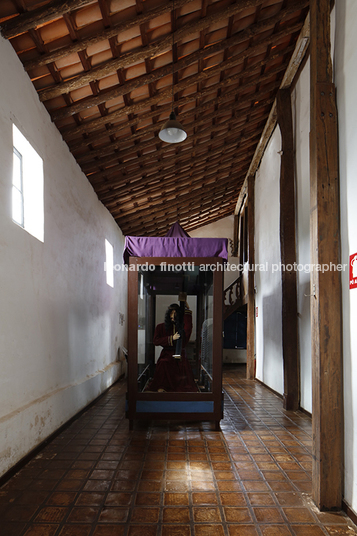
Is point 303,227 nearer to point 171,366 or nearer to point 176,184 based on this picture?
point 171,366

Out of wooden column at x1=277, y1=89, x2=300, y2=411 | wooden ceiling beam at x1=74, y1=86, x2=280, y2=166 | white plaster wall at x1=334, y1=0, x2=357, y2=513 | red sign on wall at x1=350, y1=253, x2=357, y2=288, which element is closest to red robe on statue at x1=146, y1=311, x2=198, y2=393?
wooden column at x1=277, y1=89, x2=300, y2=411

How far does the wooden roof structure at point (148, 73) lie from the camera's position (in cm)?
455

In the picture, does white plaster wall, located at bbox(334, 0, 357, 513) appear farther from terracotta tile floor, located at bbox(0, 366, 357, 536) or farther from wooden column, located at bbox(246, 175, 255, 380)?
wooden column, located at bbox(246, 175, 255, 380)

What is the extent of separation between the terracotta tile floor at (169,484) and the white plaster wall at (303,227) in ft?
3.49

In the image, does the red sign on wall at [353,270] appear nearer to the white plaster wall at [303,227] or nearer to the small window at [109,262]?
the white plaster wall at [303,227]

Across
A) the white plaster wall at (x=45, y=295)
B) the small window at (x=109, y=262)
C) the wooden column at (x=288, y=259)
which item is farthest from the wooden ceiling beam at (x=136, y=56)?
the small window at (x=109, y=262)

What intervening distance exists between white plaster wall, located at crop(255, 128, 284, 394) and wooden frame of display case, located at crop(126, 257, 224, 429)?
3.22 metres

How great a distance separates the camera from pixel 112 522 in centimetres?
308

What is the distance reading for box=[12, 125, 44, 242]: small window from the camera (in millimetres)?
4672

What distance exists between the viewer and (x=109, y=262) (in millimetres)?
10656

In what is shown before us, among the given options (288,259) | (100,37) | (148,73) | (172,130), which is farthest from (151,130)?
(288,259)

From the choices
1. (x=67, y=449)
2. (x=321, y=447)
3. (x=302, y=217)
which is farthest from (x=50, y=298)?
(x=302, y=217)

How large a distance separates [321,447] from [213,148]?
800 centimetres

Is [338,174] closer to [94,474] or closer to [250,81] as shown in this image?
[94,474]
